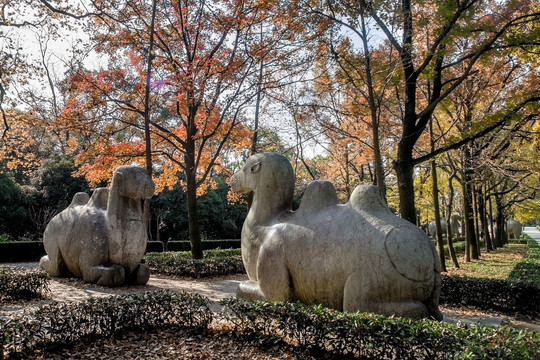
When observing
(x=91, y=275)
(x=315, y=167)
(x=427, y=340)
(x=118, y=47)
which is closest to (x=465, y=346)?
(x=427, y=340)

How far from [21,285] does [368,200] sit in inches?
296

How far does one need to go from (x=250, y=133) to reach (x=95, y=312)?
1111 centimetres

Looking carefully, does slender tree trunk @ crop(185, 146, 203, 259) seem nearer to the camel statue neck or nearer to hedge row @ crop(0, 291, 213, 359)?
hedge row @ crop(0, 291, 213, 359)

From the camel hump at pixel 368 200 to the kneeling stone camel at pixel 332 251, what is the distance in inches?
0.5

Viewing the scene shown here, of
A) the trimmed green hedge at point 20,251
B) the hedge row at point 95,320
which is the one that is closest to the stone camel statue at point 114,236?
the hedge row at point 95,320

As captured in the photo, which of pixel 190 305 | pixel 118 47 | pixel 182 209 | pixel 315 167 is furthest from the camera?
pixel 182 209

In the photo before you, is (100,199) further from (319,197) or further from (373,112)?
(373,112)

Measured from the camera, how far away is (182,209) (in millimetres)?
26328

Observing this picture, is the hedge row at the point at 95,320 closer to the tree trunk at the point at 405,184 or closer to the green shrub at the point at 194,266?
the green shrub at the point at 194,266

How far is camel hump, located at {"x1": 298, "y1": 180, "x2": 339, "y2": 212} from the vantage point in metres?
5.57

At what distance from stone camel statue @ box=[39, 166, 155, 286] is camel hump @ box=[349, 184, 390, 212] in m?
5.59

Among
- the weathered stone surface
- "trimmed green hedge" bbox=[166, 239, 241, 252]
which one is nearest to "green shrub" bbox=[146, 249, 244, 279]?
"trimmed green hedge" bbox=[166, 239, 241, 252]

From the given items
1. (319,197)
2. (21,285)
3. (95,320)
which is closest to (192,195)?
(21,285)

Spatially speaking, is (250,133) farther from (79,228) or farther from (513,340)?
(513,340)
